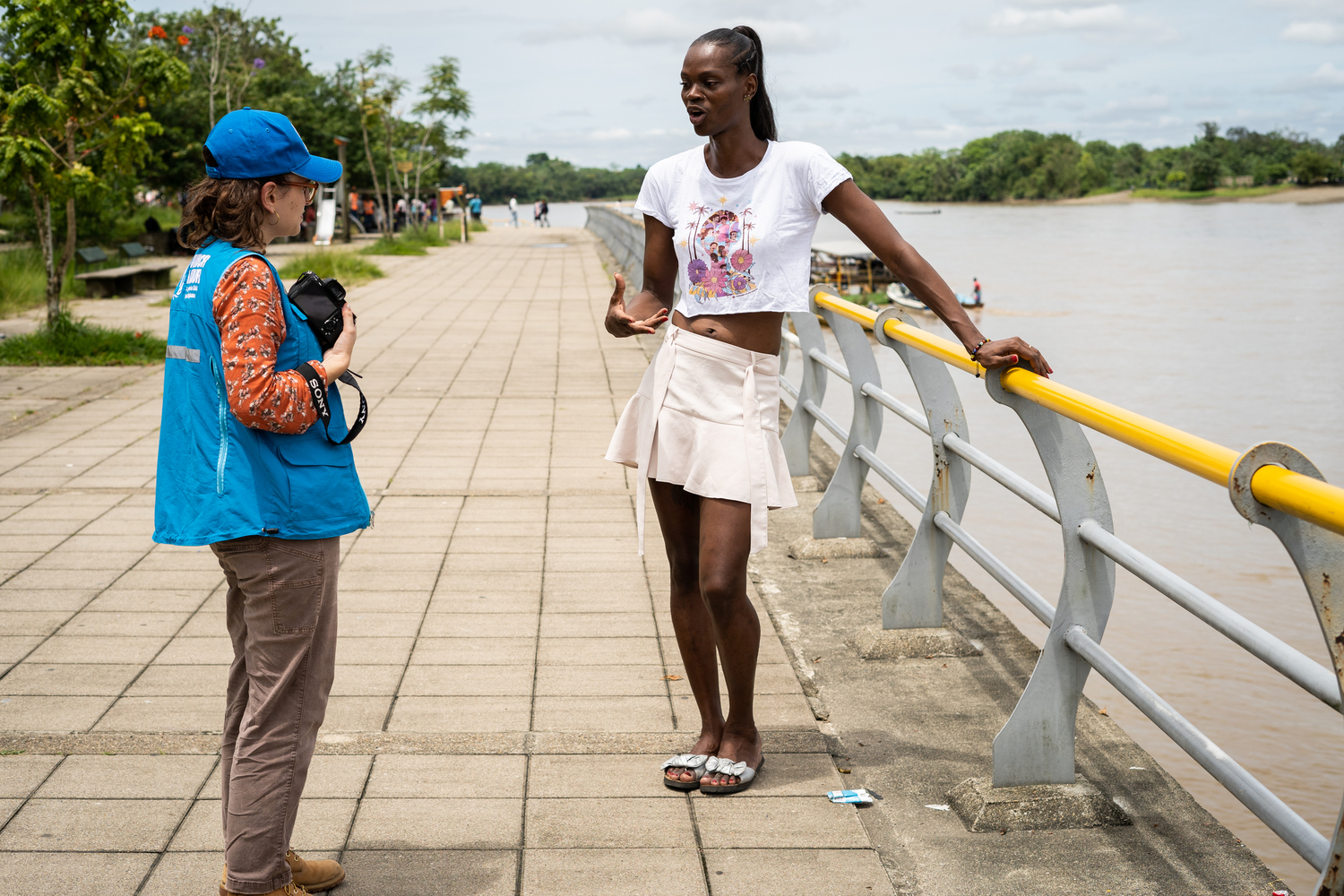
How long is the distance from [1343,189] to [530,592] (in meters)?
137

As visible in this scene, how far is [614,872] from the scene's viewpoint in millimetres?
2566

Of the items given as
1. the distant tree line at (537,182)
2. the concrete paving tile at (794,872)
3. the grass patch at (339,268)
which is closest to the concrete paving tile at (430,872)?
the concrete paving tile at (794,872)

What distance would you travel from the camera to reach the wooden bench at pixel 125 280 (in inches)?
661

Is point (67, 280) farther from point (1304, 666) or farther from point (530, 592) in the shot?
point (1304, 666)

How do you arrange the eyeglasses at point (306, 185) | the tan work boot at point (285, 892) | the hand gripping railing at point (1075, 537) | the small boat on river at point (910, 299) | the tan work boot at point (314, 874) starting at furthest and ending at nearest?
the small boat on river at point (910, 299) < the tan work boot at point (314, 874) < the tan work boot at point (285, 892) < the eyeglasses at point (306, 185) < the hand gripping railing at point (1075, 537)

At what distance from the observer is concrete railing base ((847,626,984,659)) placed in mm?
3832

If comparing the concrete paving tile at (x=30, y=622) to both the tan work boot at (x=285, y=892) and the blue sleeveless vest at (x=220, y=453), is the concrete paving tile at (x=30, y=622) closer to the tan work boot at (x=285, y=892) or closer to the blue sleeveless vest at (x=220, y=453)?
the tan work boot at (x=285, y=892)

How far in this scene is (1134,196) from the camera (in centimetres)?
13838

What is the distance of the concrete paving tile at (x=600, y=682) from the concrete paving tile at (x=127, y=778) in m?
0.99

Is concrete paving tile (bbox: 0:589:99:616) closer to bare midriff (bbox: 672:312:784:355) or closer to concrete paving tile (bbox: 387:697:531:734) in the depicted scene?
concrete paving tile (bbox: 387:697:531:734)

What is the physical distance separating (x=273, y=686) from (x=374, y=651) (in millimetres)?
1664

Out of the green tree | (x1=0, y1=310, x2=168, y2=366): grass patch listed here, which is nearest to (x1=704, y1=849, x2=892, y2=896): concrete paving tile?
(x1=0, y1=310, x2=168, y2=366): grass patch

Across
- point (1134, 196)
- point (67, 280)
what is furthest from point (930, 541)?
point (1134, 196)

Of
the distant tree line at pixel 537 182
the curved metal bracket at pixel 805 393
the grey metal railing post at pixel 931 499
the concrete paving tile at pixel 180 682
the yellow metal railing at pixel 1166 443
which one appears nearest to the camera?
the yellow metal railing at pixel 1166 443
